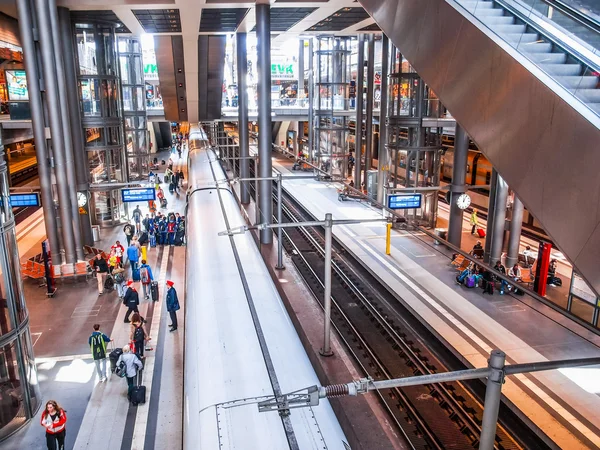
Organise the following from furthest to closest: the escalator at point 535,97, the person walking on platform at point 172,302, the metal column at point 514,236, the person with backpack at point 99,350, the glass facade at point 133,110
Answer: the glass facade at point 133,110 → the metal column at point 514,236 → the person walking on platform at point 172,302 → the person with backpack at point 99,350 → the escalator at point 535,97

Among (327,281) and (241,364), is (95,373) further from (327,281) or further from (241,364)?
(241,364)

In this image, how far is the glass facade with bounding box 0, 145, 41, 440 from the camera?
10.2 m

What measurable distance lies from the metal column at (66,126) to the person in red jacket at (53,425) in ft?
37.6

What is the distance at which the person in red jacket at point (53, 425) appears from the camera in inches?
355

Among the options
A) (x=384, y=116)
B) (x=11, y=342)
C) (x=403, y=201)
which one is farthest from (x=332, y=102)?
(x=11, y=342)

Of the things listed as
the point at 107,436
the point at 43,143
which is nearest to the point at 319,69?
the point at 43,143

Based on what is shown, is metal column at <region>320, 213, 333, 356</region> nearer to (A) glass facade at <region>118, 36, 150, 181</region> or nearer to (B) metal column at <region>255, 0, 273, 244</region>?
(B) metal column at <region>255, 0, 273, 244</region>

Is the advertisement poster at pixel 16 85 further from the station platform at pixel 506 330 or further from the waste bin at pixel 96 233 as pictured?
the station platform at pixel 506 330

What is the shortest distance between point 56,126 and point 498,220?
53.1 ft

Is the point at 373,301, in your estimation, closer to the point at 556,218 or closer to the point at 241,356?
the point at 241,356

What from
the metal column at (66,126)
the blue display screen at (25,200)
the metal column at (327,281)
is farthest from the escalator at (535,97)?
the blue display screen at (25,200)

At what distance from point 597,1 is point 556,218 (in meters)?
2.38

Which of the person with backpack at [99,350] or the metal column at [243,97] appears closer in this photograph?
the person with backpack at [99,350]

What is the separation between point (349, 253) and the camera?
21141 mm
